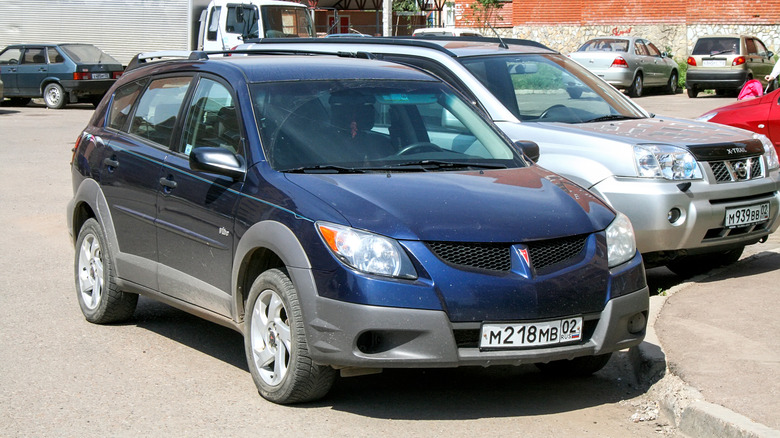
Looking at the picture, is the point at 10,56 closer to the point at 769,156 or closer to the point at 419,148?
the point at 769,156

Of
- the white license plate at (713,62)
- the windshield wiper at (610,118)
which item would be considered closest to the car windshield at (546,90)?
the windshield wiper at (610,118)

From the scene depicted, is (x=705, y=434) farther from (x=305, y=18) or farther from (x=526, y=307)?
(x=305, y=18)

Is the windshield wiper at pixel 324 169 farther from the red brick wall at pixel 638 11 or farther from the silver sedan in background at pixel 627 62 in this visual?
the red brick wall at pixel 638 11

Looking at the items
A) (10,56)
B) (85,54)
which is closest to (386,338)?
(85,54)

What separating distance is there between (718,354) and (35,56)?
2515cm

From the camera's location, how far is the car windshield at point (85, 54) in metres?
27.3

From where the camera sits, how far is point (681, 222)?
23.9ft

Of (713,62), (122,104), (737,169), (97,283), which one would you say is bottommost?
(713,62)

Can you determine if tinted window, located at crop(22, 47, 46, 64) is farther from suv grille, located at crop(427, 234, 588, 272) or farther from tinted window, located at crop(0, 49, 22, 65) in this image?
suv grille, located at crop(427, 234, 588, 272)

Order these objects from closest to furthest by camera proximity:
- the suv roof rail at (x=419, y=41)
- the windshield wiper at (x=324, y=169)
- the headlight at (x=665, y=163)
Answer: the windshield wiper at (x=324, y=169)
the headlight at (x=665, y=163)
the suv roof rail at (x=419, y=41)

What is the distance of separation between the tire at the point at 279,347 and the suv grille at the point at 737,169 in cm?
389

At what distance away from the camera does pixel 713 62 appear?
29.6 metres

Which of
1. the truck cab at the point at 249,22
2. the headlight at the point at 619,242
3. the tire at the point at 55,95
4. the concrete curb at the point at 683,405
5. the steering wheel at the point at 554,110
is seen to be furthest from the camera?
the tire at the point at 55,95

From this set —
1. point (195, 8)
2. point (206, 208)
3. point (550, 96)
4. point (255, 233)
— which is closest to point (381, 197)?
point (255, 233)
